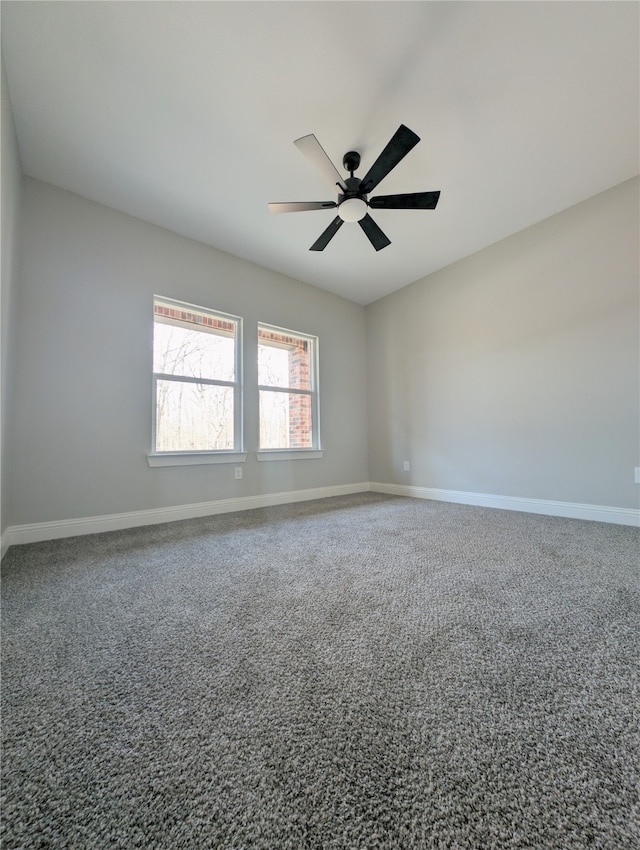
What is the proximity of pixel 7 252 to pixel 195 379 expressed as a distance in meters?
1.50

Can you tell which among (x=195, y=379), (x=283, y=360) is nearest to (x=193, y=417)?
(x=195, y=379)

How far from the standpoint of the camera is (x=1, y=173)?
1696mm

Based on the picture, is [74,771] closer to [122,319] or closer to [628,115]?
[122,319]

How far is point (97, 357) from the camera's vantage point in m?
2.59

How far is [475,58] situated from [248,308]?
252 centimetres

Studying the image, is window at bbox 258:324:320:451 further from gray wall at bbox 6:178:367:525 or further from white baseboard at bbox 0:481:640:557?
white baseboard at bbox 0:481:640:557

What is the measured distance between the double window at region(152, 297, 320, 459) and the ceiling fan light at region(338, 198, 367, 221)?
65.5 inches

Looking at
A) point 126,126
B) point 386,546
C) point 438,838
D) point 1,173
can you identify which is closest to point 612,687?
point 438,838

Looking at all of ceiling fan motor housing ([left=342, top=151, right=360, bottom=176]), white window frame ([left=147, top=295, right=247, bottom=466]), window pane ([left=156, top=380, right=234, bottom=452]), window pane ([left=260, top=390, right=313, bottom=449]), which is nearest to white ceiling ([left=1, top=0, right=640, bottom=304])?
ceiling fan motor housing ([left=342, top=151, right=360, bottom=176])

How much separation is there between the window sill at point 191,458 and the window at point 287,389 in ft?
1.14

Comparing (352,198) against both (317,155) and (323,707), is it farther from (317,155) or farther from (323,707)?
(323,707)

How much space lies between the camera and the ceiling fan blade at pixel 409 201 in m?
1.96

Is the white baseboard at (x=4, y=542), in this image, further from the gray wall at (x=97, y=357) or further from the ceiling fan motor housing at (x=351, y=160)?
the ceiling fan motor housing at (x=351, y=160)

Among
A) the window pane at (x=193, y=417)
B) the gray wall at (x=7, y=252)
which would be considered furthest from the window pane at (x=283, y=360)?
the gray wall at (x=7, y=252)
